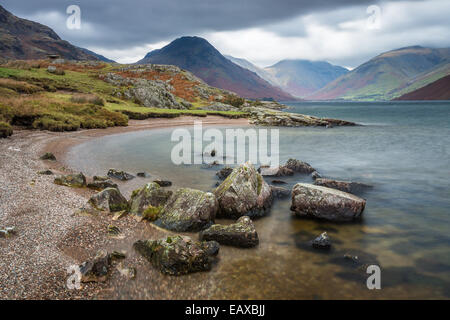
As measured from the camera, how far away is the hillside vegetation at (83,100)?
28469 millimetres

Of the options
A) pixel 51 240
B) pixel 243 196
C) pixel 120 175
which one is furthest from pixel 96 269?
pixel 120 175

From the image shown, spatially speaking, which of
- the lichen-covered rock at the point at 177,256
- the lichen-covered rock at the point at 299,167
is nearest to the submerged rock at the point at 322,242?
the lichen-covered rock at the point at 177,256

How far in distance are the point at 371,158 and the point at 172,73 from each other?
299 ft

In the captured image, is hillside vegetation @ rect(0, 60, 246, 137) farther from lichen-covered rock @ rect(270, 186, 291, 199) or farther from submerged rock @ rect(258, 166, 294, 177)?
lichen-covered rock @ rect(270, 186, 291, 199)

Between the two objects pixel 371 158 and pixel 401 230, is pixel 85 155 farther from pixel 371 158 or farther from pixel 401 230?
pixel 371 158

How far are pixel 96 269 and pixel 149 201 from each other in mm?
3794

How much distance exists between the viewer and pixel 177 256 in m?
6.14

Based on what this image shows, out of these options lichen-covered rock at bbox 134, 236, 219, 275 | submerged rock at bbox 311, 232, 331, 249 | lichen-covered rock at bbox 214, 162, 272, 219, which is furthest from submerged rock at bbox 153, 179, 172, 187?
submerged rock at bbox 311, 232, 331, 249

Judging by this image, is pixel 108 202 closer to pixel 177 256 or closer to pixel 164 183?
pixel 164 183

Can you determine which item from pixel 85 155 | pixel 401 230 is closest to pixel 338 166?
pixel 401 230

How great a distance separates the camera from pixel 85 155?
1947 centimetres

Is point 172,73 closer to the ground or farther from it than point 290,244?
farther from it

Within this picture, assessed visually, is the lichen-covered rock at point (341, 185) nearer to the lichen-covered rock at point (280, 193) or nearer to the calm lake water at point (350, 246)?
the calm lake water at point (350, 246)

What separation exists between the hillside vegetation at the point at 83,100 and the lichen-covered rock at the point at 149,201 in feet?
65.2
